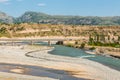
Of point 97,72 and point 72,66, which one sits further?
point 72,66

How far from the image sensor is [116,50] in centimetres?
11838

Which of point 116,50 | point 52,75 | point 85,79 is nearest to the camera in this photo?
point 85,79

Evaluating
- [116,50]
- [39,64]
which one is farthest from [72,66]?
[116,50]

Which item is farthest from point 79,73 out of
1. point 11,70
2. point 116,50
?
point 116,50

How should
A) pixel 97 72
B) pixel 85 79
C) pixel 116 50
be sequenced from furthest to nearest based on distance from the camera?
pixel 116 50 → pixel 97 72 → pixel 85 79

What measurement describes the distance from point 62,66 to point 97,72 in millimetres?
11568

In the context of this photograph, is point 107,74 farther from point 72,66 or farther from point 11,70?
point 11,70

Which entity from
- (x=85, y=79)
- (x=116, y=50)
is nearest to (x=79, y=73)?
(x=85, y=79)

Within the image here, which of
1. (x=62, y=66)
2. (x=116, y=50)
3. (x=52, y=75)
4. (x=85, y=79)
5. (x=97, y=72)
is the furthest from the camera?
(x=116, y=50)

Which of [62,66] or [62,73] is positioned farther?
[62,66]

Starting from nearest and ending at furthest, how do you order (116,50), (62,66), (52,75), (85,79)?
(85,79) → (52,75) → (62,66) → (116,50)

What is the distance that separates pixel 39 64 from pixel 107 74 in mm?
21164

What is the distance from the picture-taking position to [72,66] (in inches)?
3078

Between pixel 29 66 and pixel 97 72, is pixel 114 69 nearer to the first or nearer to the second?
pixel 97 72
